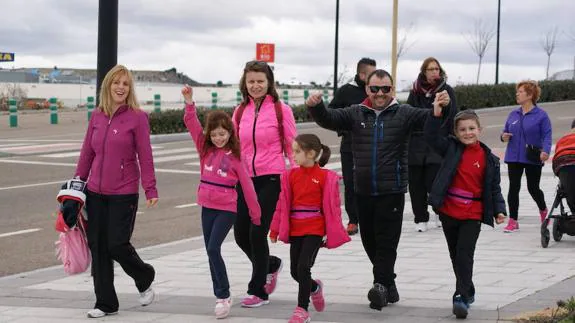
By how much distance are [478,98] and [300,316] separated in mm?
35971

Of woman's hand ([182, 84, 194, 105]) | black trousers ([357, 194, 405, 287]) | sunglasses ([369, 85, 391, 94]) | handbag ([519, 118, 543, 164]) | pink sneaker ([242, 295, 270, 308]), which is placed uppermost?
sunglasses ([369, 85, 391, 94])

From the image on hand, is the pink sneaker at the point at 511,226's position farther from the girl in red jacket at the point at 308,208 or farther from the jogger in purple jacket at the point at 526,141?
the girl in red jacket at the point at 308,208

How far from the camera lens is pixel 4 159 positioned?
2272cm

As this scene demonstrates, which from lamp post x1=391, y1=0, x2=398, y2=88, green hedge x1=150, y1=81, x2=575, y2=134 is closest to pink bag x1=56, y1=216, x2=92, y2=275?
lamp post x1=391, y1=0, x2=398, y2=88

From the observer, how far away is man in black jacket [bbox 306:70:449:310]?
774 centimetres

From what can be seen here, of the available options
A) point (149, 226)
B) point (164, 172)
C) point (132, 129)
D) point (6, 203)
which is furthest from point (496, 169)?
point (164, 172)

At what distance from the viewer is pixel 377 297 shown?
25.0ft

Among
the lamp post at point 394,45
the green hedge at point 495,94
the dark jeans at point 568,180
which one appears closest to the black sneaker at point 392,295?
the dark jeans at point 568,180

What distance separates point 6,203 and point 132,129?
840cm

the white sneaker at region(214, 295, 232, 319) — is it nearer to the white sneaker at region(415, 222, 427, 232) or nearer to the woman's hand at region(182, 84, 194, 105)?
the woman's hand at region(182, 84, 194, 105)

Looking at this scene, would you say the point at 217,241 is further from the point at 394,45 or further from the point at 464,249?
the point at 394,45

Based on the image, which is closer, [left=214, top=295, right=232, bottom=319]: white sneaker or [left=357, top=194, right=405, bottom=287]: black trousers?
[left=214, top=295, right=232, bottom=319]: white sneaker

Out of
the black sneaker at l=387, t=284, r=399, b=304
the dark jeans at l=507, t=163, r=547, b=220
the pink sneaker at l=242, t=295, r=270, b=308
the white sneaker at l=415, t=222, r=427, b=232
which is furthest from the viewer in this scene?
the white sneaker at l=415, t=222, r=427, b=232

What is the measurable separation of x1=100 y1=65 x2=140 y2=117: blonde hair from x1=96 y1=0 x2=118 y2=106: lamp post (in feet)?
7.09
